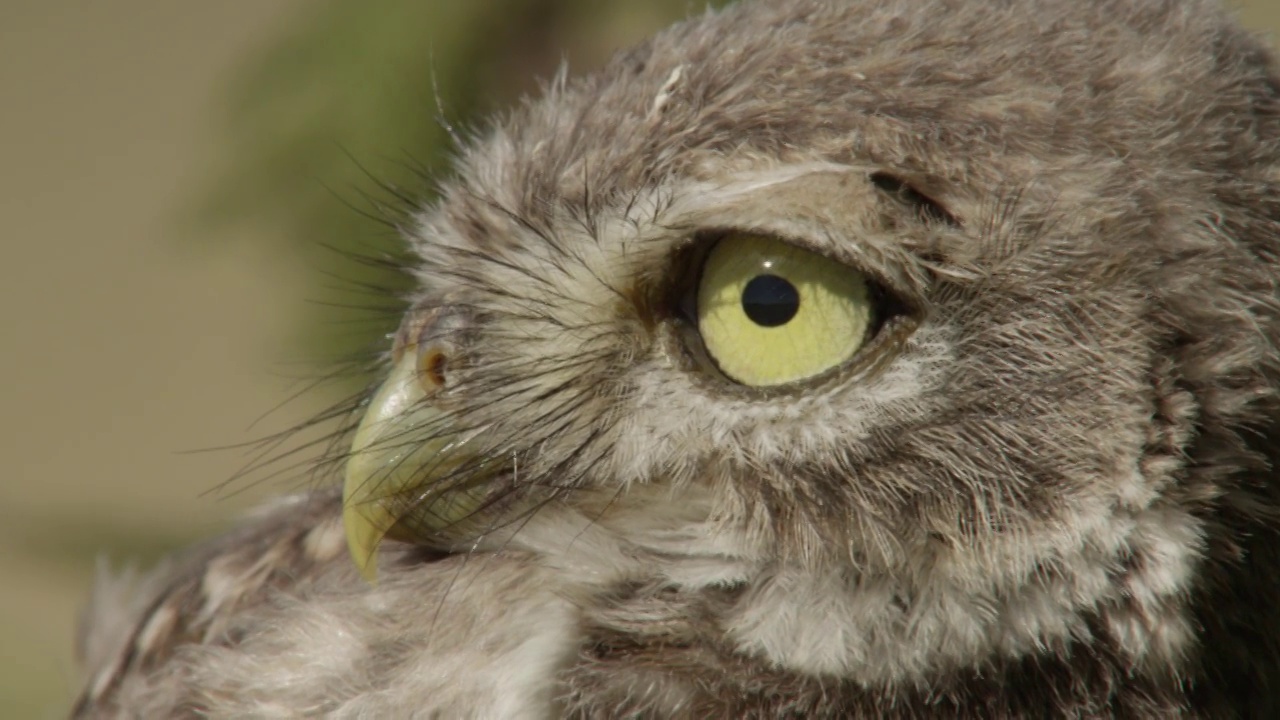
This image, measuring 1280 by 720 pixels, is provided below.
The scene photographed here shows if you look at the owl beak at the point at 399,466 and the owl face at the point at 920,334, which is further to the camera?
the owl beak at the point at 399,466

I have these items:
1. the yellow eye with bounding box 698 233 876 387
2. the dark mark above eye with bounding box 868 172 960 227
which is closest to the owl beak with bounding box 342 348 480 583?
the yellow eye with bounding box 698 233 876 387

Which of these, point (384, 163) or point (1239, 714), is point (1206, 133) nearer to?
point (1239, 714)

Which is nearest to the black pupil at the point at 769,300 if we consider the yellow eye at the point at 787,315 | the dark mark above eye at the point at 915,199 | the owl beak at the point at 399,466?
the yellow eye at the point at 787,315

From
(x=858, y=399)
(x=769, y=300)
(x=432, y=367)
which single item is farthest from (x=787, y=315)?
(x=432, y=367)

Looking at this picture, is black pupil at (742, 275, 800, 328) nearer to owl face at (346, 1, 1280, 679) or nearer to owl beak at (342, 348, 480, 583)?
owl face at (346, 1, 1280, 679)

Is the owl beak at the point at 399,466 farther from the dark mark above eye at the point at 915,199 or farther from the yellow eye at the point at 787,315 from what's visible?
the dark mark above eye at the point at 915,199

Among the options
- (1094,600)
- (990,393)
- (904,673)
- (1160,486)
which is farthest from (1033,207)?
(904,673)

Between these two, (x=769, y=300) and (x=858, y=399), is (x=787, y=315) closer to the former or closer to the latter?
(x=769, y=300)
